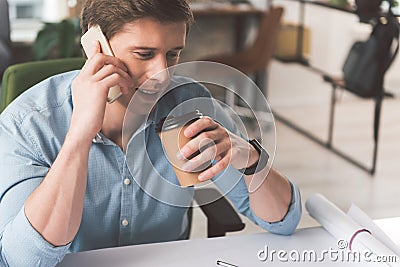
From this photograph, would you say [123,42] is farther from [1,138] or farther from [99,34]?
[1,138]

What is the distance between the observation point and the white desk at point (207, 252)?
124 cm

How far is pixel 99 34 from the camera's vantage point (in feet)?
3.93

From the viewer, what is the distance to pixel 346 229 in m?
1.33

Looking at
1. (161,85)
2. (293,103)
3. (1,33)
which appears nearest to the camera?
(161,85)

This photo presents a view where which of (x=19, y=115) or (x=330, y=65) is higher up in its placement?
(x=19, y=115)

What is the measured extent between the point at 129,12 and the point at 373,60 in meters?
2.67

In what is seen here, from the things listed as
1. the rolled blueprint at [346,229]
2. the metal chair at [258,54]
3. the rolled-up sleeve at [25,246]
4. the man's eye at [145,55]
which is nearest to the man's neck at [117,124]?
the man's eye at [145,55]

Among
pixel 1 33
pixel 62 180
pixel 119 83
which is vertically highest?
pixel 119 83

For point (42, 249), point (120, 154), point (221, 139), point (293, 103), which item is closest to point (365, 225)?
point (221, 139)

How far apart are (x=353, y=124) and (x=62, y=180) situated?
3688 millimetres

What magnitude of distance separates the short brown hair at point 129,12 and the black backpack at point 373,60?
A: 234 cm

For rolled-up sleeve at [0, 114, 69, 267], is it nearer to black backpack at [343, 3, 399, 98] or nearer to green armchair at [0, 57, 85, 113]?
green armchair at [0, 57, 85, 113]

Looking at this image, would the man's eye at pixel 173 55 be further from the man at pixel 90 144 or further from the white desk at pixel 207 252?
the white desk at pixel 207 252

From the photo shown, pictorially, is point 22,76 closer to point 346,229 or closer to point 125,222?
point 125,222
